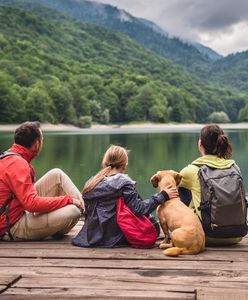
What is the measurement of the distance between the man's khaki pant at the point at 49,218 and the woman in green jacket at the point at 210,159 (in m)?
1.21

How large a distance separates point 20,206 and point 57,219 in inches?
15.7

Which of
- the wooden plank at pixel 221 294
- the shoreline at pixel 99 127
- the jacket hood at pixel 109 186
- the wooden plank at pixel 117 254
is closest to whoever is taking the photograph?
the wooden plank at pixel 221 294

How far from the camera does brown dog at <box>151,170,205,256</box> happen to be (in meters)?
3.85

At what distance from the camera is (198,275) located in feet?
10.6

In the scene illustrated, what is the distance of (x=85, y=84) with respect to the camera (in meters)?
116

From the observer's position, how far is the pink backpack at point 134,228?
164 inches

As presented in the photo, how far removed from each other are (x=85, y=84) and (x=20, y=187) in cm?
11364

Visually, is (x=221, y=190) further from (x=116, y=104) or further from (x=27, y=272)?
(x=116, y=104)

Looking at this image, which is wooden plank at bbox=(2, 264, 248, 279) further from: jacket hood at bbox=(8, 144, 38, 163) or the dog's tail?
jacket hood at bbox=(8, 144, 38, 163)

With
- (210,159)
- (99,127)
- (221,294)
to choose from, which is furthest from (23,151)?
(99,127)

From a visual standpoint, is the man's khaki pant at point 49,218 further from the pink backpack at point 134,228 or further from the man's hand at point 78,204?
the pink backpack at point 134,228

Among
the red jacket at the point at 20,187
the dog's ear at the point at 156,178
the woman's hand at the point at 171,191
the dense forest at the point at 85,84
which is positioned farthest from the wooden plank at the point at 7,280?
the dense forest at the point at 85,84

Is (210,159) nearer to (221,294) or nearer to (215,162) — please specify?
(215,162)

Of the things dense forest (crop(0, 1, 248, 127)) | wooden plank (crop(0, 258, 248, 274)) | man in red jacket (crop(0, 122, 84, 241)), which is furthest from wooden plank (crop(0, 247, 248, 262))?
dense forest (crop(0, 1, 248, 127))
